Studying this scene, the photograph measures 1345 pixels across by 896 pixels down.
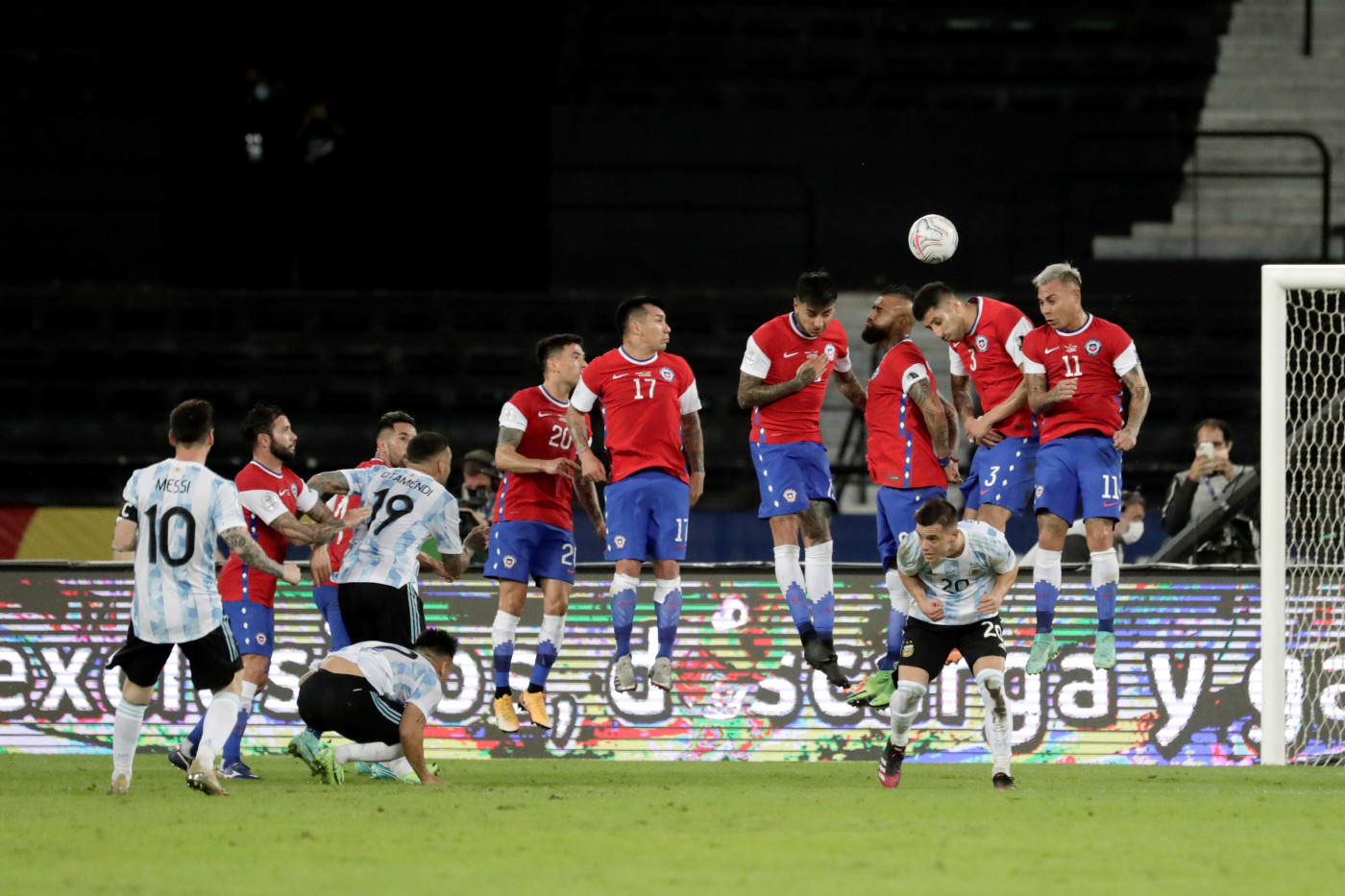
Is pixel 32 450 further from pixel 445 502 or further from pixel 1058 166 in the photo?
pixel 1058 166

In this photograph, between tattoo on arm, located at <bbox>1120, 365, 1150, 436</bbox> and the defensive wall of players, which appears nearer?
tattoo on arm, located at <bbox>1120, 365, 1150, 436</bbox>

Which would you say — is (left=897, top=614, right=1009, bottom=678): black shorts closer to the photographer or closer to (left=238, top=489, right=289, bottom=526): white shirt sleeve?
(left=238, top=489, right=289, bottom=526): white shirt sleeve

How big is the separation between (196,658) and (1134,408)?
17.0 ft

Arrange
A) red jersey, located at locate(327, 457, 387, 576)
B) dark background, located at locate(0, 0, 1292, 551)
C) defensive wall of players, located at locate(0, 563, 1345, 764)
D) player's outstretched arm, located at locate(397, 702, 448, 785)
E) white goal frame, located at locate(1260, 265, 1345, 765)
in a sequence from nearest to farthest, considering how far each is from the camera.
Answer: player's outstretched arm, located at locate(397, 702, 448, 785), white goal frame, located at locate(1260, 265, 1345, 765), red jersey, located at locate(327, 457, 387, 576), defensive wall of players, located at locate(0, 563, 1345, 764), dark background, located at locate(0, 0, 1292, 551)

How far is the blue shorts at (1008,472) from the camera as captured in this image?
34.6 feet

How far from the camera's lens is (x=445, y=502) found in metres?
10.0

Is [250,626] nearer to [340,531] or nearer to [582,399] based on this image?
[340,531]

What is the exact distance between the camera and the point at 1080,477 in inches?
403

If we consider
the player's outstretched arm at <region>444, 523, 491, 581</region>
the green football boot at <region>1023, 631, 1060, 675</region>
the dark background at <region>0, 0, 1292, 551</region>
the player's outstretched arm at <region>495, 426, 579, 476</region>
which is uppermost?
the dark background at <region>0, 0, 1292, 551</region>

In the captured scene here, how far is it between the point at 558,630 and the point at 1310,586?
15.7 feet

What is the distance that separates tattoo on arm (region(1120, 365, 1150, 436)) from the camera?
1007 centimetres

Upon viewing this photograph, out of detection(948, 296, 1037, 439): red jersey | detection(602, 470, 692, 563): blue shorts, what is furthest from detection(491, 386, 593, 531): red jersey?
detection(948, 296, 1037, 439): red jersey

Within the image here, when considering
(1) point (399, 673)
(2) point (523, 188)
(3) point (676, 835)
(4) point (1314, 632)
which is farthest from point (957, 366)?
(2) point (523, 188)

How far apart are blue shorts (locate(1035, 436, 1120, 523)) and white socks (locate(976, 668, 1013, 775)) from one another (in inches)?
68.1
